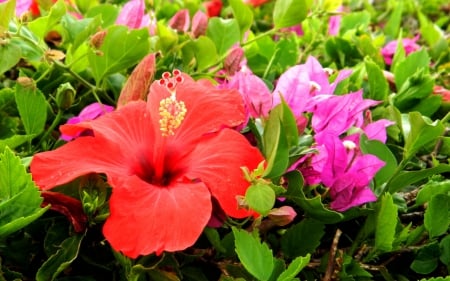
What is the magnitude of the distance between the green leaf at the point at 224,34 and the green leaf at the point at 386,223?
422 mm

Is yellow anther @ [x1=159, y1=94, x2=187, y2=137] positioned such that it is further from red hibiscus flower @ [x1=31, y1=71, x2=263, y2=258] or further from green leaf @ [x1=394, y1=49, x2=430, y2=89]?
green leaf @ [x1=394, y1=49, x2=430, y2=89]

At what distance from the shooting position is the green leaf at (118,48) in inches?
34.9

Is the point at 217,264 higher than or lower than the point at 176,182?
lower

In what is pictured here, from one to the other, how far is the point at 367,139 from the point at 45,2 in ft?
1.89

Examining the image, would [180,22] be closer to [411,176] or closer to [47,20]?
[47,20]

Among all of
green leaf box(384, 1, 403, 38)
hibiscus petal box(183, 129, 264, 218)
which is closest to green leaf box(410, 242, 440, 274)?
hibiscus petal box(183, 129, 264, 218)

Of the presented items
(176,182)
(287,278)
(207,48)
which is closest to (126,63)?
(207,48)

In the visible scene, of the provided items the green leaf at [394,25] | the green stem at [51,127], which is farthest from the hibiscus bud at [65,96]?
the green leaf at [394,25]

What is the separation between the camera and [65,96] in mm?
875

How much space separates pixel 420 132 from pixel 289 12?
359 mm

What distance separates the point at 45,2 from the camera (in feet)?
3.37

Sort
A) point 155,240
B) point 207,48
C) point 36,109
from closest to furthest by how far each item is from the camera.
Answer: point 155,240
point 36,109
point 207,48

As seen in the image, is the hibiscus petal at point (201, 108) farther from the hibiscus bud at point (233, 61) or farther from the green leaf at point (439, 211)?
the green leaf at point (439, 211)

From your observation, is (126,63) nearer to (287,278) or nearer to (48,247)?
(48,247)
